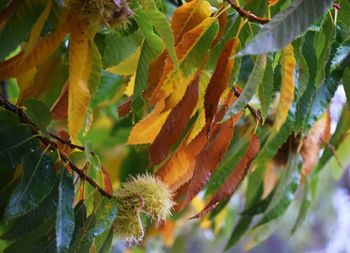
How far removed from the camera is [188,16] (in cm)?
89

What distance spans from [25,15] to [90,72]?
0.09 m

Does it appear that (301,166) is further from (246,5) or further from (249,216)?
(246,5)

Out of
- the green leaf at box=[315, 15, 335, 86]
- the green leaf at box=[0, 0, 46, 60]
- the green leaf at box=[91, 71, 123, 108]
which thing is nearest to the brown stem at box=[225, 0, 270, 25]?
the green leaf at box=[315, 15, 335, 86]

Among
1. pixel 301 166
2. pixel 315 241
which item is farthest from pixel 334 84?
pixel 315 241

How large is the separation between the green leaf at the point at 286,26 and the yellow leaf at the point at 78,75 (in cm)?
20

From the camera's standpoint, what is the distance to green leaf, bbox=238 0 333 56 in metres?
0.72

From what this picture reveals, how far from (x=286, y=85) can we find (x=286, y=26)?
0.10 meters

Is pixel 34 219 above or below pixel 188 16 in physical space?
below

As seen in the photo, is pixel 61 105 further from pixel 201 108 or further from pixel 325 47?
pixel 325 47

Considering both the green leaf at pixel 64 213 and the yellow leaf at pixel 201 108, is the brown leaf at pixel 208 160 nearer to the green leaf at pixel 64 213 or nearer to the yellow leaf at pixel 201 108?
the yellow leaf at pixel 201 108

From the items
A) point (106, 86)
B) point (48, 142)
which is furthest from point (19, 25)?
point (106, 86)

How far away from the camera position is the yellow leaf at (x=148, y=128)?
0.90 m

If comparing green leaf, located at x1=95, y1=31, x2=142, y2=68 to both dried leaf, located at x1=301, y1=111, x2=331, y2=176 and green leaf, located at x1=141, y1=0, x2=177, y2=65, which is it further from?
dried leaf, located at x1=301, y1=111, x2=331, y2=176

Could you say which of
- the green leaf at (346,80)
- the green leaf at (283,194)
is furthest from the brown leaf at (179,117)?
the green leaf at (283,194)
